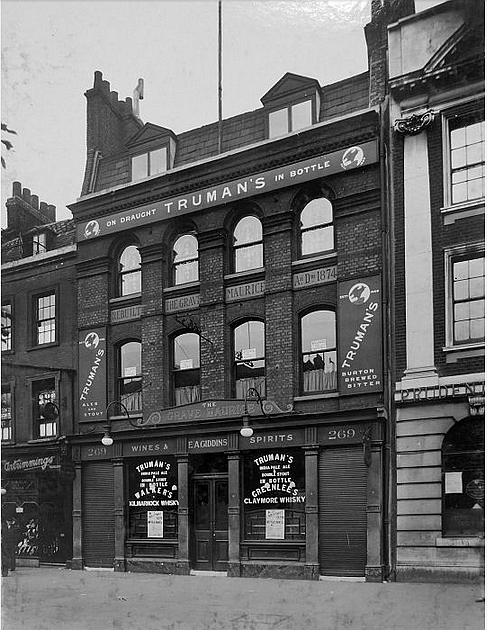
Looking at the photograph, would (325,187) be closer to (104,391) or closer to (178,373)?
(178,373)

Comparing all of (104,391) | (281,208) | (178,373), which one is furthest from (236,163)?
(104,391)

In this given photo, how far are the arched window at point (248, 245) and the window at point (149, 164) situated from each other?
1.04m

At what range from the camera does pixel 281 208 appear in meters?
8.21

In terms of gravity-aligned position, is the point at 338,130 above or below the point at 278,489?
above

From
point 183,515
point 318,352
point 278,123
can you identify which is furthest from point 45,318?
point 278,123

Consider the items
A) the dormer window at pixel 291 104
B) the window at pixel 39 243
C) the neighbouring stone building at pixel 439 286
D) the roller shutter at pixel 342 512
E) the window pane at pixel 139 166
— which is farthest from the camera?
the window at pixel 39 243

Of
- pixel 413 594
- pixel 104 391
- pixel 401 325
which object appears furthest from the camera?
pixel 104 391

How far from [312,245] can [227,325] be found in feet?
3.81

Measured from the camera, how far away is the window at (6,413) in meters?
9.18

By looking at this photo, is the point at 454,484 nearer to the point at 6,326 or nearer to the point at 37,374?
the point at 37,374

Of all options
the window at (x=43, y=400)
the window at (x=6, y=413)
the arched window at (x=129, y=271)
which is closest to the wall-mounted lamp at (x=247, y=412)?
the arched window at (x=129, y=271)

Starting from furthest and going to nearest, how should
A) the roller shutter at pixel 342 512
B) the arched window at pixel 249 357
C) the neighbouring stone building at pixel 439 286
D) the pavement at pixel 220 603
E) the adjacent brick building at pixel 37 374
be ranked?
1. the adjacent brick building at pixel 37 374
2. the arched window at pixel 249 357
3. the roller shutter at pixel 342 512
4. the neighbouring stone building at pixel 439 286
5. the pavement at pixel 220 603

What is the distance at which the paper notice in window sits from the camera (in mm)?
7109

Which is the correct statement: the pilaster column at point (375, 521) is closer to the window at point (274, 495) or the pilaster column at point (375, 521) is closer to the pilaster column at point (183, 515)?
the window at point (274, 495)
